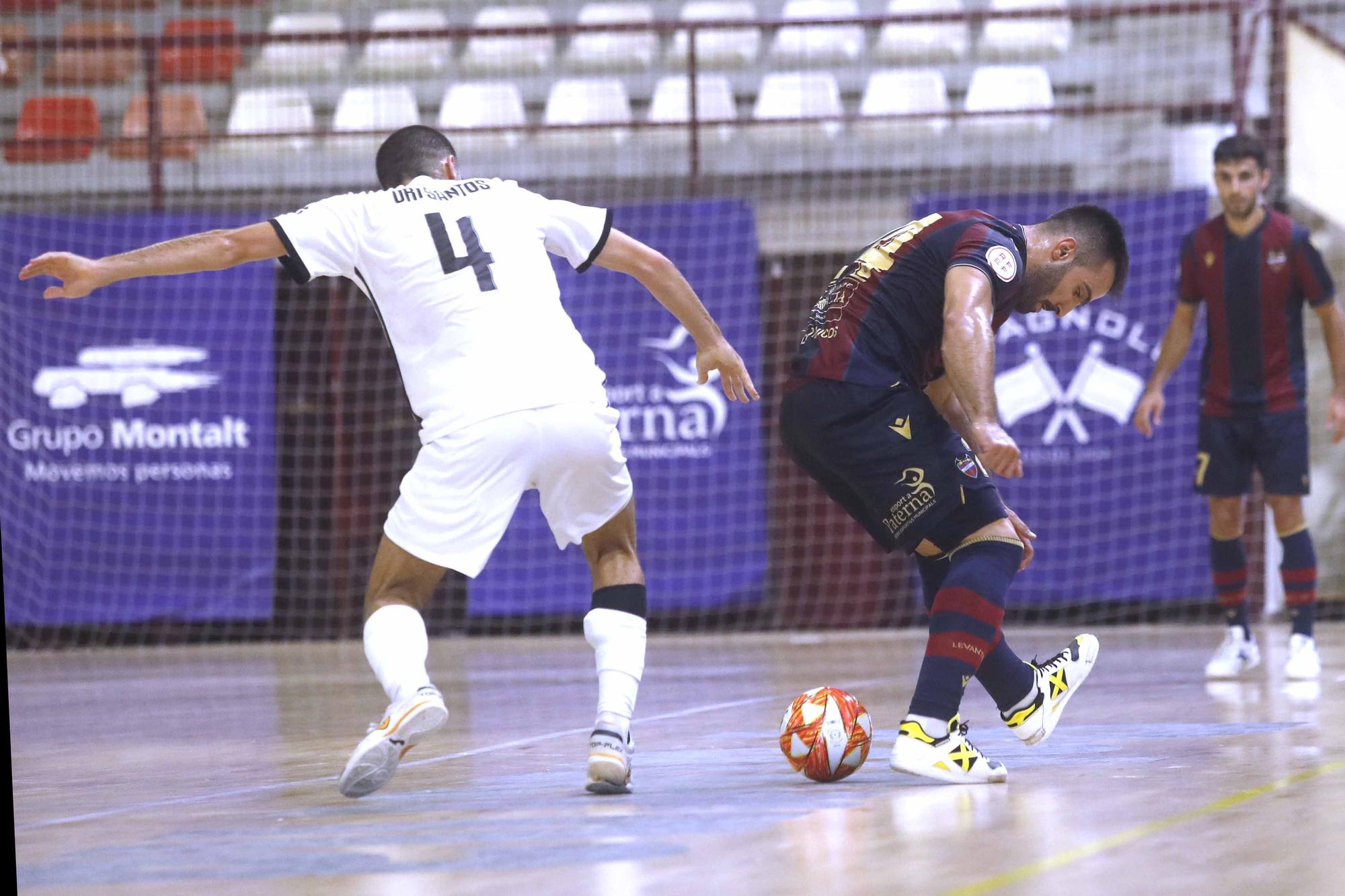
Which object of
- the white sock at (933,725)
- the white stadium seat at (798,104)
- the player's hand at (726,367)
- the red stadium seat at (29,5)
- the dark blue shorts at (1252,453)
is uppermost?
the red stadium seat at (29,5)

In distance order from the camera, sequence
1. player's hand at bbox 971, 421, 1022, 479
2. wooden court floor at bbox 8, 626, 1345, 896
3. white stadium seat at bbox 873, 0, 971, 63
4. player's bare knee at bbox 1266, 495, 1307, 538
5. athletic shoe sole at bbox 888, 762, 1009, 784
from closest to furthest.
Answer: wooden court floor at bbox 8, 626, 1345, 896 < player's hand at bbox 971, 421, 1022, 479 < athletic shoe sole at bbox 888, 762, 1009, 784 < player's bare knee at bbox 1266, 495, 1307, 538 < white stadium seat at bbox 873, 0, 971, 63

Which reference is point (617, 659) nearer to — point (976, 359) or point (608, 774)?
point (608, 774)

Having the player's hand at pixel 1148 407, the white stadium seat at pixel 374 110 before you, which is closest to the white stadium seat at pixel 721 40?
the white stadium seat at pixel 374 110

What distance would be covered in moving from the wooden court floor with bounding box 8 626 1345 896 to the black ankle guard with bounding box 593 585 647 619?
45cm

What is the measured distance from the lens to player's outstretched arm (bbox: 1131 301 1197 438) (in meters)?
7.60

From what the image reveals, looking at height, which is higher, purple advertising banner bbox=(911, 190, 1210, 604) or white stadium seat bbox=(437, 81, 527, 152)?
white stadium seat bbox=(437, 81, 527, 152)

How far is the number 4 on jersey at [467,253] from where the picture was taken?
Result: 14.1 feet

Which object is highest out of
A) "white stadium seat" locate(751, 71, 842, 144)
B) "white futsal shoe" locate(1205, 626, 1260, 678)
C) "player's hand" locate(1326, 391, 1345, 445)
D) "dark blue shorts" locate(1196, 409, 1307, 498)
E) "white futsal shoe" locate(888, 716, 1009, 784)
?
"white stadium seat" locate(751, 71, 842, 144)

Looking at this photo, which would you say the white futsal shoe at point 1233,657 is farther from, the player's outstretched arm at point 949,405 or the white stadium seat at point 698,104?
the white stadium seat at point 698,104

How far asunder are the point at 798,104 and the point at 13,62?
6.24 metres

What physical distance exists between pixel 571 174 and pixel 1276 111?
478 cm

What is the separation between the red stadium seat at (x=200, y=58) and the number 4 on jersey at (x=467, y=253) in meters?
9.65

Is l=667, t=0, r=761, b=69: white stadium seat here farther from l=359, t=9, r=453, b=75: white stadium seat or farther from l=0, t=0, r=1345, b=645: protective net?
l=359, t=9, r=453, b=75: white stadium seat

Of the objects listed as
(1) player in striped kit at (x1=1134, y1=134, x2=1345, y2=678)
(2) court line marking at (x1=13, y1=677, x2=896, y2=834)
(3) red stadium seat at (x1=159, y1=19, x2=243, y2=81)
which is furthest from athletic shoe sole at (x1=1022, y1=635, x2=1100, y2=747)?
(3) red stadium seat at (x1=159, y1=19, x2=243, y2=81)
